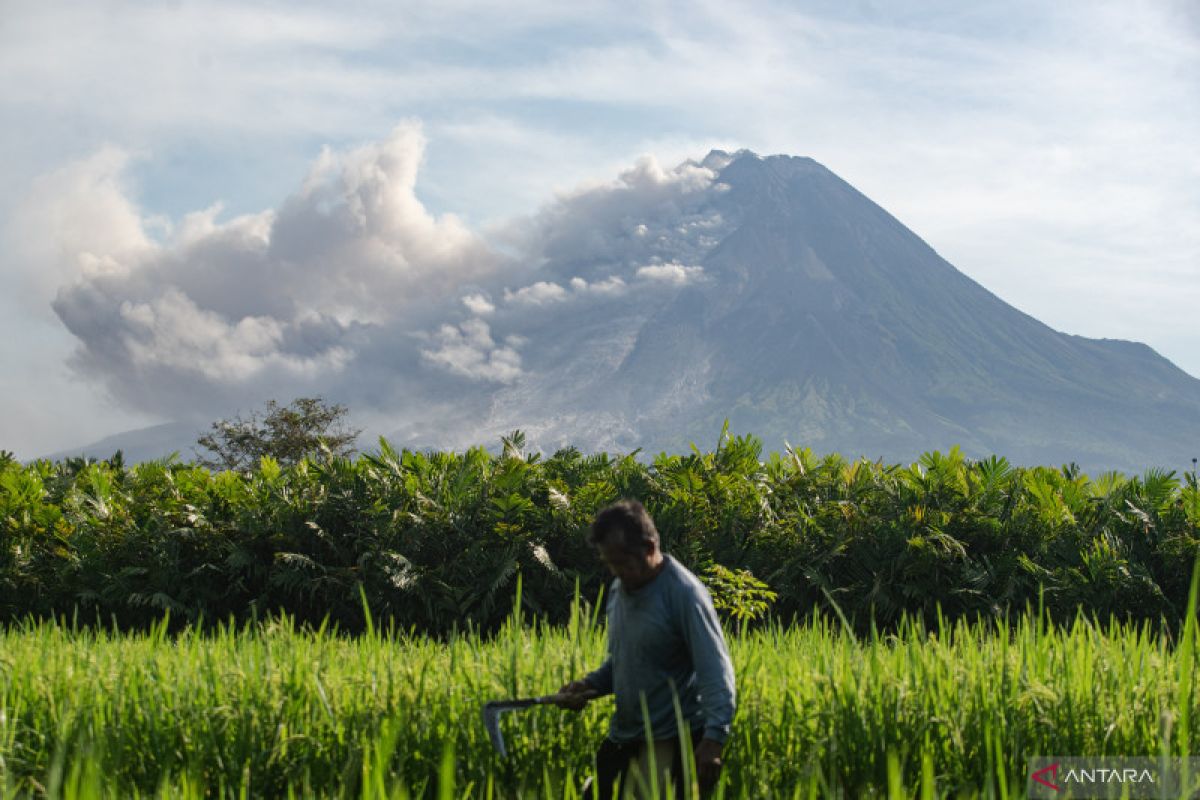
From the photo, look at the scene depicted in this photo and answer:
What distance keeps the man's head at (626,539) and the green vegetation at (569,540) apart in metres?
4.89

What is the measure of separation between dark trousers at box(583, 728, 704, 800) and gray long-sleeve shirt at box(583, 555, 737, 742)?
5 cm

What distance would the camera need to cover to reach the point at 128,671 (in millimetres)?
5770

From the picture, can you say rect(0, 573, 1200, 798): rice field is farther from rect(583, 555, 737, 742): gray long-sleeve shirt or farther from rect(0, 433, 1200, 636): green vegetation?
rect(0, 433, 1200, 636): green vegetation

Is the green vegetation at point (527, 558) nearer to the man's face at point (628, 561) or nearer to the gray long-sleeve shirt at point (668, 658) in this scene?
the gray long-sleeve shirt at point (668, 658)

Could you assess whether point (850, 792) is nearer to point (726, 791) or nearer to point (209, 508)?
point (726, 791)

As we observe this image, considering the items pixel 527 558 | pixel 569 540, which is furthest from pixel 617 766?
pixel 569 540

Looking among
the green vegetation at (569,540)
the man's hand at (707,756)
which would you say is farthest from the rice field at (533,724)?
the green vegetation at (569,540)

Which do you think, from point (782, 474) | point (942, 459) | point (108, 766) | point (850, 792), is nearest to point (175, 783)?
point (108, 766)

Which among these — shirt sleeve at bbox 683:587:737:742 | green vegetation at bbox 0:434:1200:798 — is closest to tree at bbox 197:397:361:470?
green vegetation at bbox 0:434:1200:798

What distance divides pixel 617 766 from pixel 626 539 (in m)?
1.07

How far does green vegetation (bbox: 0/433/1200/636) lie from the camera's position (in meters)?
9.27

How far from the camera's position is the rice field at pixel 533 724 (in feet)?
15.8

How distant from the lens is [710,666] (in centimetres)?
418

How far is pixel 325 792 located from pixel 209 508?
5.61 meters
